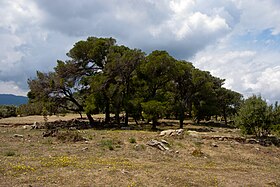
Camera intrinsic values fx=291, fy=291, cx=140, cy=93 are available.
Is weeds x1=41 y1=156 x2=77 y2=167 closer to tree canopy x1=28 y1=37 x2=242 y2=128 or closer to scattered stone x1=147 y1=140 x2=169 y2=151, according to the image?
scattered stone x1=147 y1=140 x2=169 y2=151

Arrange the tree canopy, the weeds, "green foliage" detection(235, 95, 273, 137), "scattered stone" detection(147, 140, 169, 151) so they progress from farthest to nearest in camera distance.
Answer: the tree canopy → "green foliage" detection(235, 95, 273, 137) → "scattered stone" detection(147, 140, 169, 151) → the weeds

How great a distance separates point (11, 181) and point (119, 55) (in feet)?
81.0

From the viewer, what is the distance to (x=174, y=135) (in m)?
23.4

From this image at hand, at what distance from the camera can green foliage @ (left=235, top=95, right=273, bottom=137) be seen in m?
24.0

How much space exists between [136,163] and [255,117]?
537 inches

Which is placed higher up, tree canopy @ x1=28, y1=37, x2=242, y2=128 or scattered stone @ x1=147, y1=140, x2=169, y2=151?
tree canopy @ x1=28, y1=37, x2=242, y2=128

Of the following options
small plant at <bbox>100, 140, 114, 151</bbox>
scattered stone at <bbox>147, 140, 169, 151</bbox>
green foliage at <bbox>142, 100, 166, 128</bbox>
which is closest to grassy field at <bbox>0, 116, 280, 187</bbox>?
small plant at <bbox>100, 140, 114, 151</bbox>

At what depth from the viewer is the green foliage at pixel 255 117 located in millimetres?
23969

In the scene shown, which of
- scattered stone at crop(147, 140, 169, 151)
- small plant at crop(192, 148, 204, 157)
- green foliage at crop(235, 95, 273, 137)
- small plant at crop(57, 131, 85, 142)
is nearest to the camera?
small plant at crop(192, 148, 204, 157)

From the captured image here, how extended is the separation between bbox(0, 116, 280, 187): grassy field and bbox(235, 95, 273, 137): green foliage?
8.80 feet

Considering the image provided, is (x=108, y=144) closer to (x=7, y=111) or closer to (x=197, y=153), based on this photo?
(x=197, y=153)

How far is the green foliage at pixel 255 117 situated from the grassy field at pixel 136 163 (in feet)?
8.80

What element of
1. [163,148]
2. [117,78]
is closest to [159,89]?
[117,78]

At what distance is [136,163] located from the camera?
14469 mm
